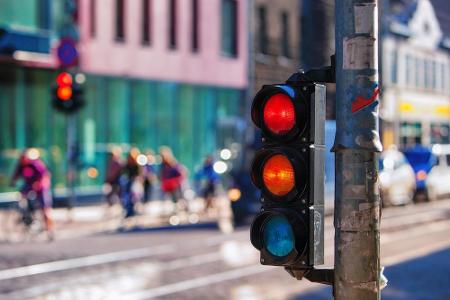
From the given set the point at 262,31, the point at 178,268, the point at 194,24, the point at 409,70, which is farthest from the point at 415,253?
the point at 409,70

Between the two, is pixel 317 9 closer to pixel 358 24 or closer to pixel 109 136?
pixel 109 136

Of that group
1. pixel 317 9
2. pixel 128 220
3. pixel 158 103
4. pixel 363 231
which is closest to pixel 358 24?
pixel 363 231

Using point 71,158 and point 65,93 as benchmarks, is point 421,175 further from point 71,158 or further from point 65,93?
point 65,93

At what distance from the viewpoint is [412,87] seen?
52.7 metres

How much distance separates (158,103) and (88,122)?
13.2 ft

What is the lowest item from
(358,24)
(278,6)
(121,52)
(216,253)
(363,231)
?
(216,253)

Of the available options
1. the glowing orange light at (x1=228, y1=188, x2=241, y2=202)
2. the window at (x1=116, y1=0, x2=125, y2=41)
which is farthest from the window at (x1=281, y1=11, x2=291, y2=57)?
the glowing orange light at (x1=228, y1=188, x2=241, y2=202)

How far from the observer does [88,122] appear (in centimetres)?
2967

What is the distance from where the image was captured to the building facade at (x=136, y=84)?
2767 cm

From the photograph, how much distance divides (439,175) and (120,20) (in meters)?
11.5

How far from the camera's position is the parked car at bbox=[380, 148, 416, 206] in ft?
95.7

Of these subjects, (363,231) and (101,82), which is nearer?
(363,231)

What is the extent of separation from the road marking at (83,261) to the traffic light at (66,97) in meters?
6.10

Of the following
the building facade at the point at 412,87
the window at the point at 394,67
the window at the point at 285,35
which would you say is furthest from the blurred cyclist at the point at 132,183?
the window at the point at 394,67
